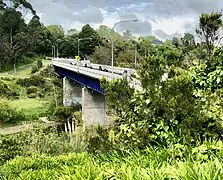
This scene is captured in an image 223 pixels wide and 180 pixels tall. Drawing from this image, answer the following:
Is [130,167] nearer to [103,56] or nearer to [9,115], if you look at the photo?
[9,115]

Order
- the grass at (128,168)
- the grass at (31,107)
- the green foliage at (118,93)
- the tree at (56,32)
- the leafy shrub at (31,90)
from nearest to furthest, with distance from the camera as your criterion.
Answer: the grass at (128,168) → the green foliage at (118,93) → the grass at (31,107) → the leafy shrub at (31,90) → the tree at (56,32)

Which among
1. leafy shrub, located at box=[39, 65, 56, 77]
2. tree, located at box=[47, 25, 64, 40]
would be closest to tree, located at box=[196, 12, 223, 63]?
leafy shrub, located at box=[39, 65, 56, 77]

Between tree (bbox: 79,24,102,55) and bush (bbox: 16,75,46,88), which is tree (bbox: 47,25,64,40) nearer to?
tree (bbox: 79,24,102,55)

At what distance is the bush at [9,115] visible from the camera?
38250 millimetres

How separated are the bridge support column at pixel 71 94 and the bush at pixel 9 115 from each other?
9819 mm

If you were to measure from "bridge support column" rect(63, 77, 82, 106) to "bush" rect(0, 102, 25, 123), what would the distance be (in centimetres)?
982

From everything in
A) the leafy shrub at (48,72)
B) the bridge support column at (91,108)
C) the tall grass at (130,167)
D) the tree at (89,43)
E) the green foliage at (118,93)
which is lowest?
the bridge support column at (91,108)

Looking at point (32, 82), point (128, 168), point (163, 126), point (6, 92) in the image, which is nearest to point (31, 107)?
point (6, 92)

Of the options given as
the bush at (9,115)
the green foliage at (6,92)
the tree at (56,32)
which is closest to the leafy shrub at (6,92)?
the green foliage at (6,92)

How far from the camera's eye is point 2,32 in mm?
72062

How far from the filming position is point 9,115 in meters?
38.6

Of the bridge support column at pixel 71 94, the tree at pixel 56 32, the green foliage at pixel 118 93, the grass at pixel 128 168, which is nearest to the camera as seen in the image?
the grass at pixel 128 168

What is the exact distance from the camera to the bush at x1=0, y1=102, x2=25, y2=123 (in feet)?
125

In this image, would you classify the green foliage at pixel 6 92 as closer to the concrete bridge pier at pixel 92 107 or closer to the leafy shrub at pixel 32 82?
the leafy shrub at pixel 32 82
